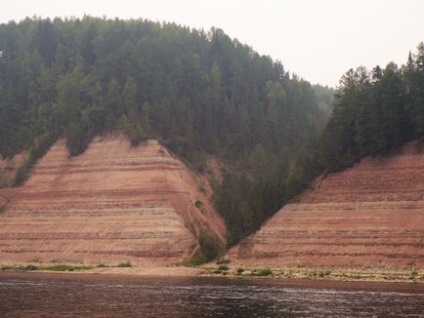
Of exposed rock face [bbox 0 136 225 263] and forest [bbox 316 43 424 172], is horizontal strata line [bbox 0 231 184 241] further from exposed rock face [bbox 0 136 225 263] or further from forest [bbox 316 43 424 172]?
forest [bbox 316 43 424 172]

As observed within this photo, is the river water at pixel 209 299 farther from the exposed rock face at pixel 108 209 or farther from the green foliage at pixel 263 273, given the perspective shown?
the exposed rock face at pixel 108 209

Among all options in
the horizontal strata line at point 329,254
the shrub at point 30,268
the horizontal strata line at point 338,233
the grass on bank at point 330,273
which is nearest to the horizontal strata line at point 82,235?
the shrub at point 30,268

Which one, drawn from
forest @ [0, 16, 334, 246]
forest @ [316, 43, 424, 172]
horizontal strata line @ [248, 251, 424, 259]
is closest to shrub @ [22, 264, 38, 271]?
forest @ [0, 16, 334, 246]

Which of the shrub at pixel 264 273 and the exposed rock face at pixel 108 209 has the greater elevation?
the exposed rock face at pixel 108 209

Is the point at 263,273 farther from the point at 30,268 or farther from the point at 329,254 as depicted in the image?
the point at 30,268

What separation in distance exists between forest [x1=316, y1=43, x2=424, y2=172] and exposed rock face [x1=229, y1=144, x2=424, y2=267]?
1838mm

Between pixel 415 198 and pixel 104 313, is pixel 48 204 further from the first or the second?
pixel 104 313

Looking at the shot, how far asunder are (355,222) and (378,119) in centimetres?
1449

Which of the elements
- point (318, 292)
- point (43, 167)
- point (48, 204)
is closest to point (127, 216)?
point (48, 204)

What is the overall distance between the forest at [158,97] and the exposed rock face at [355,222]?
12928 millimetres

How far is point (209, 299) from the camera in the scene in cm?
5216

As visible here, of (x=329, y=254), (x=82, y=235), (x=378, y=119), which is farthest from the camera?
(x=82, y=235)

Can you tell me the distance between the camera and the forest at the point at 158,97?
120625 millimetres

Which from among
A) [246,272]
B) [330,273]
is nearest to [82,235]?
[246,272]
